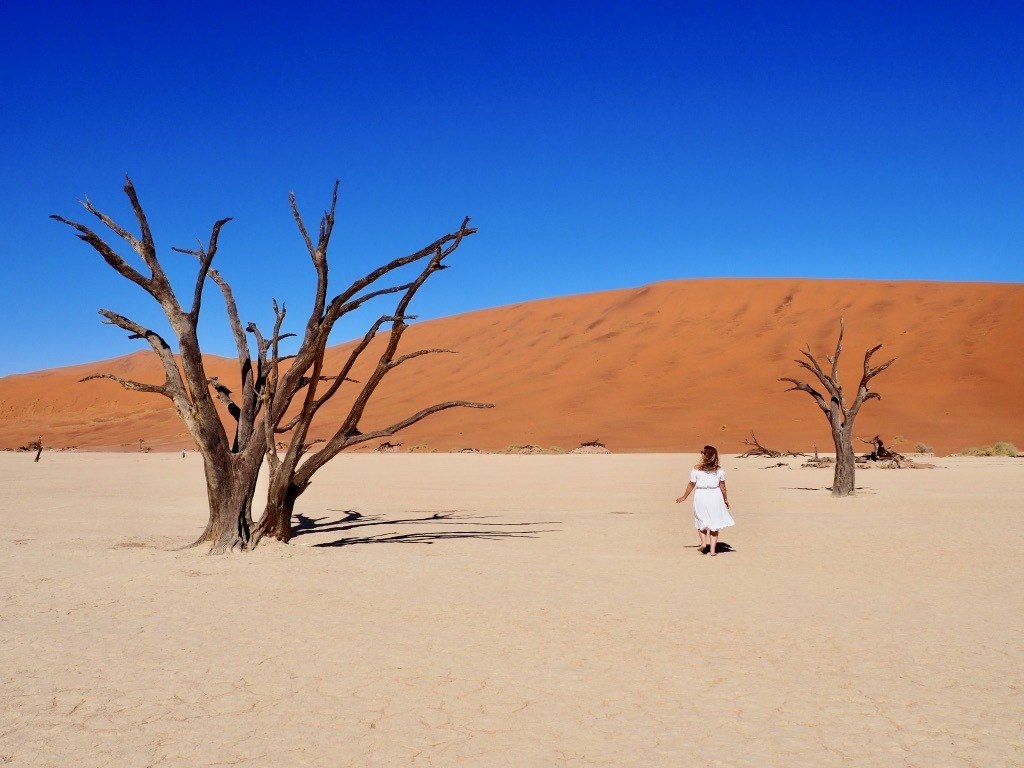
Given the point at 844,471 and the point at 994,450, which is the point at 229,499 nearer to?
the point at 844,471

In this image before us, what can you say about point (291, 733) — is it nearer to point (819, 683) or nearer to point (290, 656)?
point (290, 656)

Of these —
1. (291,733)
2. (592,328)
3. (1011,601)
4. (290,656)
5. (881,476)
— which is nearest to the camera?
(291,733)

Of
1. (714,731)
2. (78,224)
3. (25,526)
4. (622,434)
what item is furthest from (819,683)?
(622,434)

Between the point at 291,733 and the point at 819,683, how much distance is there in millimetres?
2938

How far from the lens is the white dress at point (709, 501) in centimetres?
984

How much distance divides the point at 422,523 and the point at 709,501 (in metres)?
4.87

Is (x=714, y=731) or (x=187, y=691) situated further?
(x=187, y=691)

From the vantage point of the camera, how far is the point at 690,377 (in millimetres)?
47125

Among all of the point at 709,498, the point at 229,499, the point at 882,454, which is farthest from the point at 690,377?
the point at 229,499

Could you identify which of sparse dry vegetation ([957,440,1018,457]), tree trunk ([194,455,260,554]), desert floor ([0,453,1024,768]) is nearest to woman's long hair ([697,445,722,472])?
desert floor ([0,453,1024,768])

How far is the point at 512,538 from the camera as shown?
11.2 metres

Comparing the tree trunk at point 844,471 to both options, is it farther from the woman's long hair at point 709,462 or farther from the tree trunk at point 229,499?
the tree trunk at point 229,499

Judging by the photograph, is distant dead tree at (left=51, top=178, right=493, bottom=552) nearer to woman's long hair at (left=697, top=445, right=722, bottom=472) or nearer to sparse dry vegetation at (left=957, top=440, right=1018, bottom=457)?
woman's long hair at (left=697, top=445, right=722, bottom=472)

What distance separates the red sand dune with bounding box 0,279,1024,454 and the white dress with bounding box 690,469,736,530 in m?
24.7
